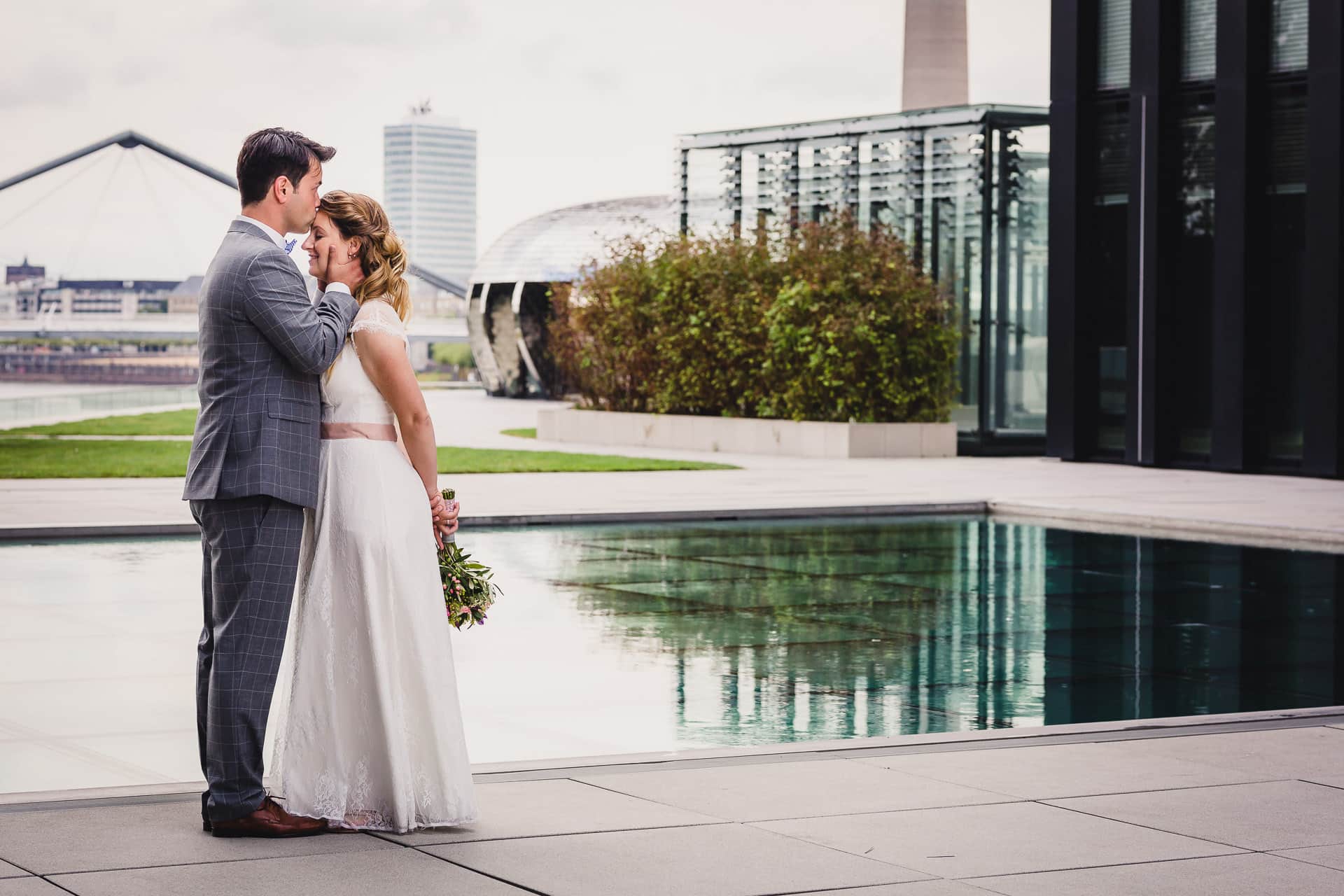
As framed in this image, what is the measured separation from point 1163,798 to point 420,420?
8.54 ft

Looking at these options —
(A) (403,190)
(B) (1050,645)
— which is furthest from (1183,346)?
(A) (403,190)

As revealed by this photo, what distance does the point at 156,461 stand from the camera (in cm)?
2141

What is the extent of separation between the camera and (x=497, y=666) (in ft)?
28.6

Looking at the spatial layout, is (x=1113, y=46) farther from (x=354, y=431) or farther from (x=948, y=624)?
(x=354, y=431)

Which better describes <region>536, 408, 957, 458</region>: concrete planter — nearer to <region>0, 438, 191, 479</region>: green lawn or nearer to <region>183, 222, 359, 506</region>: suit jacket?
<region>0, 438, 191, 479</region>: green lawn

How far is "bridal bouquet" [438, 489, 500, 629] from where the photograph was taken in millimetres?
5633

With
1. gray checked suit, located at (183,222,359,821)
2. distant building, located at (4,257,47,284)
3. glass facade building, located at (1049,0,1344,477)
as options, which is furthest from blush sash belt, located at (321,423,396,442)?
distant building, located at (4,257,47,284)

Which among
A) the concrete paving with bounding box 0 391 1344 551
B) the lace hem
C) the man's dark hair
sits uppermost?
the man's dark hair

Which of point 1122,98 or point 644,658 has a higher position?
point 1122,98

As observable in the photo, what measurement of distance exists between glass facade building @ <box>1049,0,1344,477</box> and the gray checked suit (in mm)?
18741

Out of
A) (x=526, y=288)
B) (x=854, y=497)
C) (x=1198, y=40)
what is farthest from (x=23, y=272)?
(x=854, y=497)

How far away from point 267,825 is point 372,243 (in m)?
1.75

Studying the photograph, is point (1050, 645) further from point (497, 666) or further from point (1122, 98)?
point (1122, 98)

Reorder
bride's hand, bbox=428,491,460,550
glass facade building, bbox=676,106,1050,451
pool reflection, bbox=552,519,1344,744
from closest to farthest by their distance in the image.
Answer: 1. bride's hand, bbox=428,491,460,550
2. pool reflection, bbox=552,519,1344,744
3. glass facade building, bbox=676,106,1050,451
